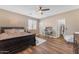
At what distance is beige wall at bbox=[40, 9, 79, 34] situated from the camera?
1804mm

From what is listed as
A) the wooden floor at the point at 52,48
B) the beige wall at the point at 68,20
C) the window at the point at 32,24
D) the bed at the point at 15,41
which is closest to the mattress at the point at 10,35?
the bed at the point at 15,41

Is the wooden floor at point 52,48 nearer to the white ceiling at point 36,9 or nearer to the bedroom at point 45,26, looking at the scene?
the bedroom at point 45,26

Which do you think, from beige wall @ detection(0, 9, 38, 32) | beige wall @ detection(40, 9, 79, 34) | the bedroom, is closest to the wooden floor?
the bedroom

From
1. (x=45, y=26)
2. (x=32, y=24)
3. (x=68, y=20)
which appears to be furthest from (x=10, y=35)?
(x=68, y=20)

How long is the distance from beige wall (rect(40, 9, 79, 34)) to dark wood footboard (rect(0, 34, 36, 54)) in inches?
15.2

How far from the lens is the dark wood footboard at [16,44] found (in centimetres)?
175

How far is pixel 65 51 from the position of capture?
184 centimetres

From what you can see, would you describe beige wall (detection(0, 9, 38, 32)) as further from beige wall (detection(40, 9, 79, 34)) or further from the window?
beige wall (detection(40, 9, 79, 34))

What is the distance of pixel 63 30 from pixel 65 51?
388mm

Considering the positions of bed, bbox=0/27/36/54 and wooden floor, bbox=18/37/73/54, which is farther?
wooden floor, bbox=18/37/73/54

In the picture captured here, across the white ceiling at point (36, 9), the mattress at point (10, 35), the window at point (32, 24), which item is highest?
the white ceiling at point (36, 9)

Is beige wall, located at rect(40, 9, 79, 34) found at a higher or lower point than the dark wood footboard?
higher
